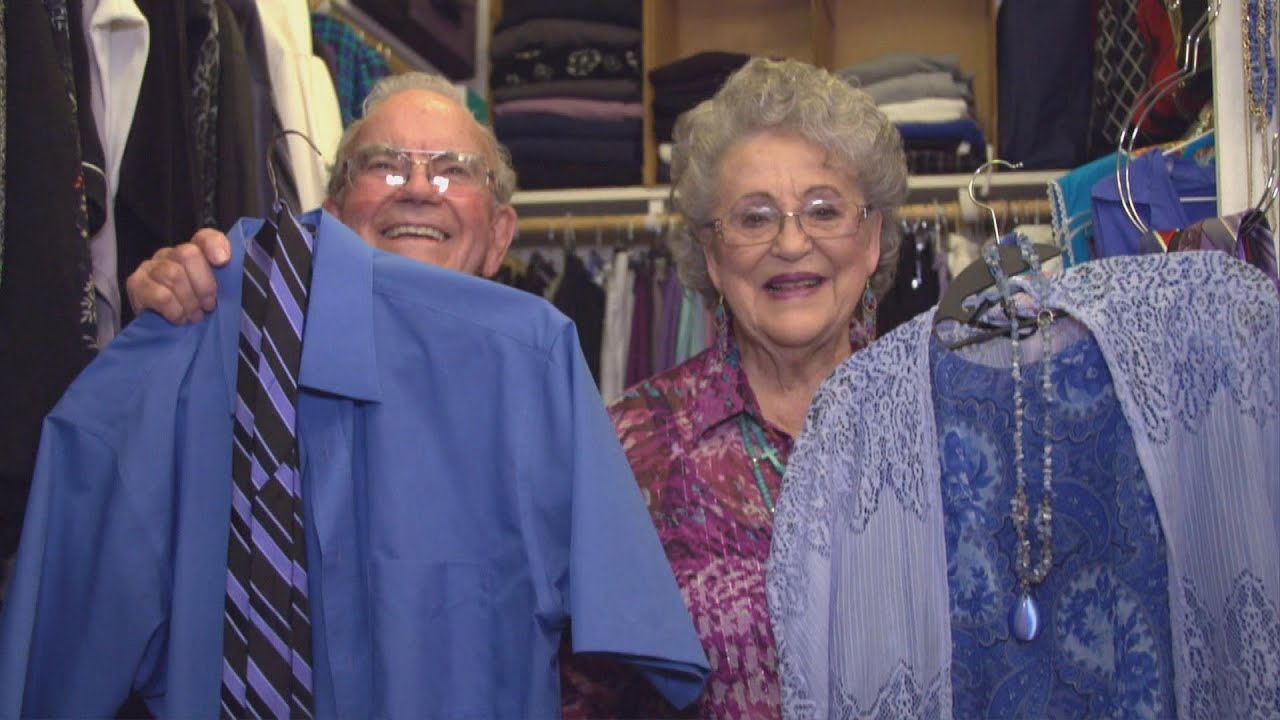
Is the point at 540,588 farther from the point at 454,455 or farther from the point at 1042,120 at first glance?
Result: the point at 1042,120

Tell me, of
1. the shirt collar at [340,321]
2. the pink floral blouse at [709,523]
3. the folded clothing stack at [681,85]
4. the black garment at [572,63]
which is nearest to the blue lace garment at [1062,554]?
the pink floral blouse at [709,523]

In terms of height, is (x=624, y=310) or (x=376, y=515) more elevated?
(x=624, y=310)

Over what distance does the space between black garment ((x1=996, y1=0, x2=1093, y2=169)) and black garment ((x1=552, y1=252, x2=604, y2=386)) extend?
4.07 feet

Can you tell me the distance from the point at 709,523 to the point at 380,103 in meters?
0.87

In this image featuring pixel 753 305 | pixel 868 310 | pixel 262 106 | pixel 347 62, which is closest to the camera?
pixel 753 305

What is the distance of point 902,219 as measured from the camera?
9.32 feet

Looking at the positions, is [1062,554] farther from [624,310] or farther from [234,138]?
[624,310]

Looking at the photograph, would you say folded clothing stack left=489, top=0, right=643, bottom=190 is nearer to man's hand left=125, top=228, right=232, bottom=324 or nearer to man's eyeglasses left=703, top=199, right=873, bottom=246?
man's eyeglasses left=703, top=199, right=873, bottom=246

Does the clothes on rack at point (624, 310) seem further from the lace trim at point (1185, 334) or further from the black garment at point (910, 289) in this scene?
the lace trim at point (1185, 334)

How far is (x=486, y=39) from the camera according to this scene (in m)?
3.63

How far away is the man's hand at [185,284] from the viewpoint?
Answer: 4.02 ft

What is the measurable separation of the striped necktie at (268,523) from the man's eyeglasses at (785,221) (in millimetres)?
644

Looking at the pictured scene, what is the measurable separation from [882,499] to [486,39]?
→ 2791mm

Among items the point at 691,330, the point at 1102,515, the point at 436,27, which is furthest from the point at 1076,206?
the point at 436,27
